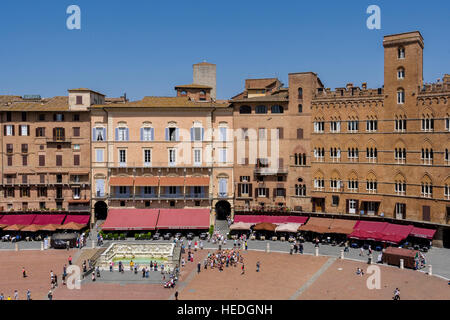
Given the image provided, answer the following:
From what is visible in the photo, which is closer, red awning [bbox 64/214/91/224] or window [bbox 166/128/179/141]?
red awning [bbox 64/214/91/224]

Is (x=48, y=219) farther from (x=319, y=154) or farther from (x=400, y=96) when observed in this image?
(x=400, y=96)

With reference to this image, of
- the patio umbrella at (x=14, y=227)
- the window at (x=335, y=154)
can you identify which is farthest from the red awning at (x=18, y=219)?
the window at (x=335, y=154)

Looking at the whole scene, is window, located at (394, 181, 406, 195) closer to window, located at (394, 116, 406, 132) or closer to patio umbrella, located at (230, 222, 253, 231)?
window, located at (394, 116, 406, 132)

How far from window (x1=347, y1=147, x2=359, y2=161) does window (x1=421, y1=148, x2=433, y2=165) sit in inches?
317

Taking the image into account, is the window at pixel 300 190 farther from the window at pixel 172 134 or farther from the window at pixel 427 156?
the window at pixel 172 134

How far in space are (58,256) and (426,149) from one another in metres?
43.6

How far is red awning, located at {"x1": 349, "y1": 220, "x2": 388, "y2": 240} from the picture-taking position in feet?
179

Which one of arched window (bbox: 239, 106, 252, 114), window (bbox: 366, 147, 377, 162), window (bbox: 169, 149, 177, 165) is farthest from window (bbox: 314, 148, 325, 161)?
window (bbox: 169, 149, 177, 165)

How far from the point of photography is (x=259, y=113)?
65250mm

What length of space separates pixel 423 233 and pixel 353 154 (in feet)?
42.7

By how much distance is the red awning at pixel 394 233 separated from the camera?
53.0 meters
